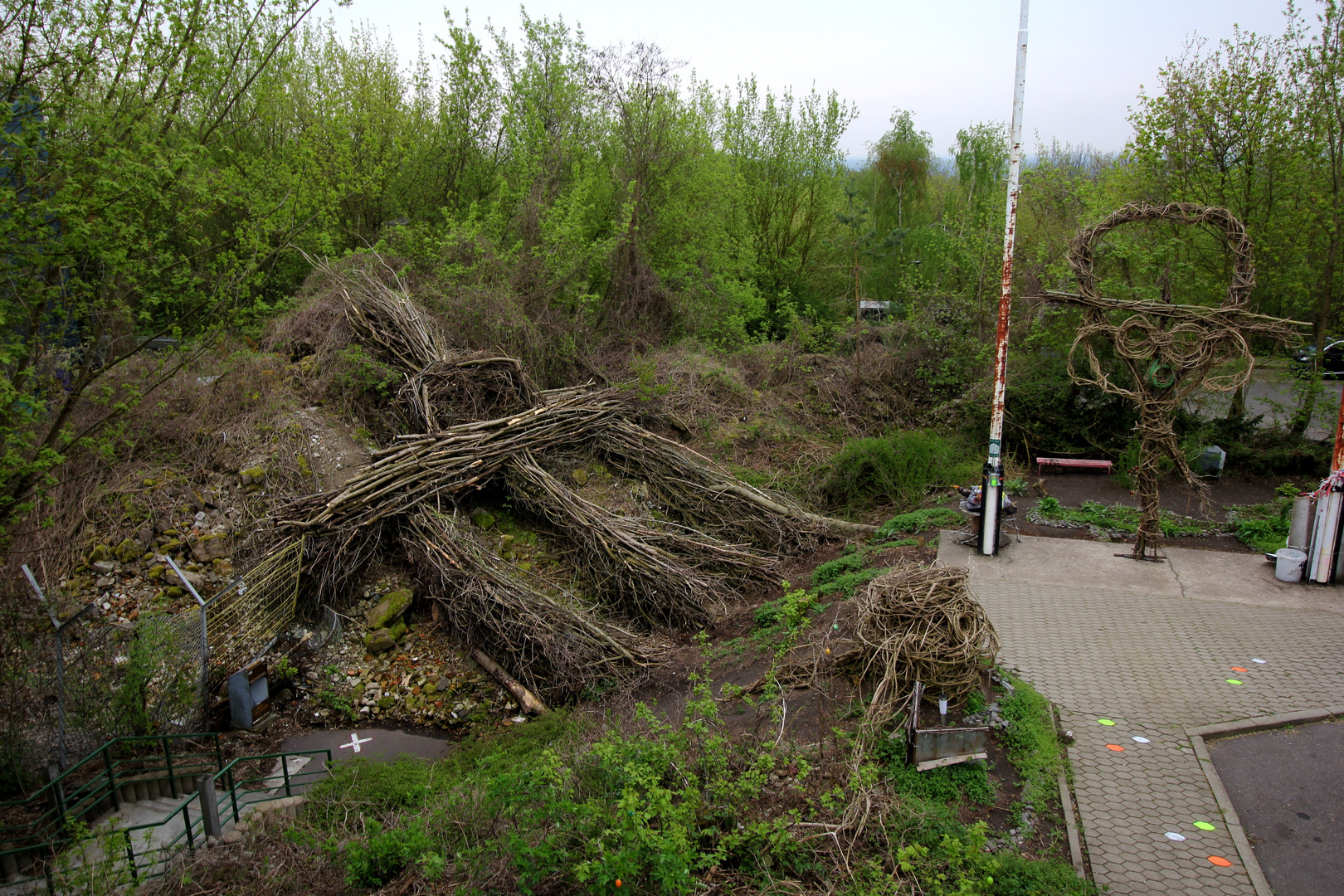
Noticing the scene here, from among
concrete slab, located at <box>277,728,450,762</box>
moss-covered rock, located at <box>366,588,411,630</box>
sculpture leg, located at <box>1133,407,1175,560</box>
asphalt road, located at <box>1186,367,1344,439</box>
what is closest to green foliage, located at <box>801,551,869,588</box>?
sculpture leg, located at <box>1133,407,1175,560</box>

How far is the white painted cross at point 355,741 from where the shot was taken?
7938mm

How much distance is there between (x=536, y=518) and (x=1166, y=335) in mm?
8250

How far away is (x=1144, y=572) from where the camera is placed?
8.79 meters

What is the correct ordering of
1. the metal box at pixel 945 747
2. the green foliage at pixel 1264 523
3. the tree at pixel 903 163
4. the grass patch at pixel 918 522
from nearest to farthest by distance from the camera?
the metal box at pixel 945 747
the green foliage at pixel 1264 523
the grass patch at pixel 918 522
the tree at pixel 903 163

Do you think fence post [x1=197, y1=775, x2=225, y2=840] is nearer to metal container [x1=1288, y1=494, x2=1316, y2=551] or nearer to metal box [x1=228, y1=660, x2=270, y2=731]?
metal box [x1=228, y1=660, x2=270, y2=731]

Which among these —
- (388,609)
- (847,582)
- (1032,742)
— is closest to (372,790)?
Result: (388,609)

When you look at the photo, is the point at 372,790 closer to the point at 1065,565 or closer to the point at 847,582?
the point at 847,582

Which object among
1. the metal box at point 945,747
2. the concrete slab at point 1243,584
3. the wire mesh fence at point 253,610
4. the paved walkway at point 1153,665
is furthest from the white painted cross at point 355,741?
the concrete slab at point 1243,584

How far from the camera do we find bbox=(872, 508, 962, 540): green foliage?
1062cm

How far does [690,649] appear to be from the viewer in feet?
29.1

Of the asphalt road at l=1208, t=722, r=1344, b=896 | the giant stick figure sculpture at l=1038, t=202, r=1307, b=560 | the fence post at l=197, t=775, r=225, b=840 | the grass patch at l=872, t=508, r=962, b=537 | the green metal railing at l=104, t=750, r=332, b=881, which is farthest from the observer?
the grass patch at l=872, t=508, r=962, b=537

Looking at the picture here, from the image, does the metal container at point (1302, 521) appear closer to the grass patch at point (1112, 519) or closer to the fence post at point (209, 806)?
the grass patch at point (1112, 519)

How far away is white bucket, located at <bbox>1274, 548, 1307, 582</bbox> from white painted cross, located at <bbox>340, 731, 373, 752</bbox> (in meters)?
10.2

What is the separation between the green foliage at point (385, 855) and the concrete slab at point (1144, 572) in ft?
20.8
